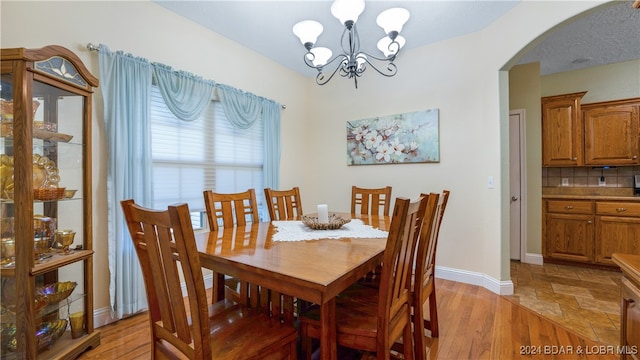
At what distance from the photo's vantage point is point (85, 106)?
72.8 inches

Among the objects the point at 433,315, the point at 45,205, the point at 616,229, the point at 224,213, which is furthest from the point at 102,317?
the point at 616,229

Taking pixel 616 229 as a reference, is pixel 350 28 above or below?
above

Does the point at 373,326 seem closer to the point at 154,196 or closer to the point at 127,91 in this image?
the point at 154,196

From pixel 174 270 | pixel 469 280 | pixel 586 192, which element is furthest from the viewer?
pixel 586 192

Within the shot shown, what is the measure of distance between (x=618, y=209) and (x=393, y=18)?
345cm

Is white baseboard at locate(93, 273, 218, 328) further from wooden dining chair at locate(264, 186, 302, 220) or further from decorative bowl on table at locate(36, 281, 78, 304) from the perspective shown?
wooden dining chair at locate(264, 186, 302, 220)

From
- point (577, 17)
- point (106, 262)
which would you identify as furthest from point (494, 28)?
point (106, 262)

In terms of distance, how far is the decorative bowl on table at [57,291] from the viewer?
1.63m

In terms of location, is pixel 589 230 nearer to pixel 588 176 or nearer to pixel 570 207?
pixel 570 207

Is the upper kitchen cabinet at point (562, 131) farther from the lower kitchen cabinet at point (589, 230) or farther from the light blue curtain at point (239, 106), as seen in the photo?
the light blue curtain at point (239, 106)

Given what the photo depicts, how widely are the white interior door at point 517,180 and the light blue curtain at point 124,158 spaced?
4.14 meters

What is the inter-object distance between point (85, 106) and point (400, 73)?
119 inches

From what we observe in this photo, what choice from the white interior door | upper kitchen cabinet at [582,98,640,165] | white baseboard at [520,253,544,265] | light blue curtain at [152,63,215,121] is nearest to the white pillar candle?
light blue curtain at [152,63,215,121]

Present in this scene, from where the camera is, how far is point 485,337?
190 centimetres
